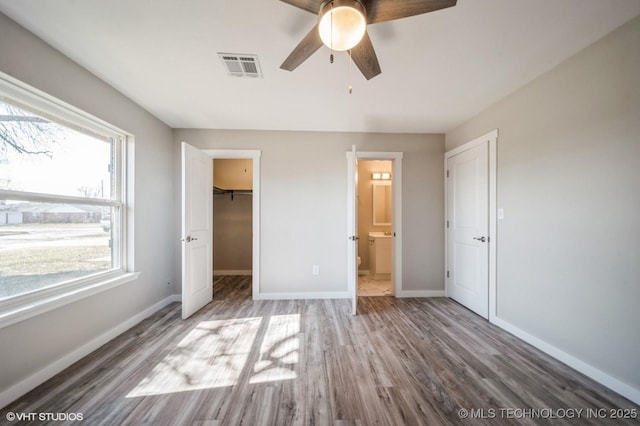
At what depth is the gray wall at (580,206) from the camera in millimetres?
1506

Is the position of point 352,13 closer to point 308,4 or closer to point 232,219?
point 308,4

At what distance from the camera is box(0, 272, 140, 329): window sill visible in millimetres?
1448

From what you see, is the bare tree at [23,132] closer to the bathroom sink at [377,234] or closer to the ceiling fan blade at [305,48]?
the ceiling fan blade at [305,48]

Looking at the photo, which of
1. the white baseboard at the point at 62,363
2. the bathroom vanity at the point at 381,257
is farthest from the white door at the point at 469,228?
the white baseboard at the point at 62,363

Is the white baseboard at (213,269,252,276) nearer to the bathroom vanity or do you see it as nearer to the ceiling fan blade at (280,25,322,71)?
the bathroom vanity

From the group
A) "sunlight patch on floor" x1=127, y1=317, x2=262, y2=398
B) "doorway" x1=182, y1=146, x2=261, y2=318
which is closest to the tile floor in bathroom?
"doorway" x1=182, y1=146, x2=261, y2=318

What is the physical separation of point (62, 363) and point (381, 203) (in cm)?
Answer: 465

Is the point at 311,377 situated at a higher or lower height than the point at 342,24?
lower

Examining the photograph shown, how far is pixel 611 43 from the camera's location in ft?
5.17

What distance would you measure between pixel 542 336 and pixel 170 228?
4.30 m

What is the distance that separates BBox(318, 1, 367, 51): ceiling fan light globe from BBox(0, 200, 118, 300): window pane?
234cm

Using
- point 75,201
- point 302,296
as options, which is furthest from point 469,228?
point 75,201

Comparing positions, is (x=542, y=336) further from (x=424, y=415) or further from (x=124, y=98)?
(x=124, y=98)

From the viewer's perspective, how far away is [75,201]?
196 cm
